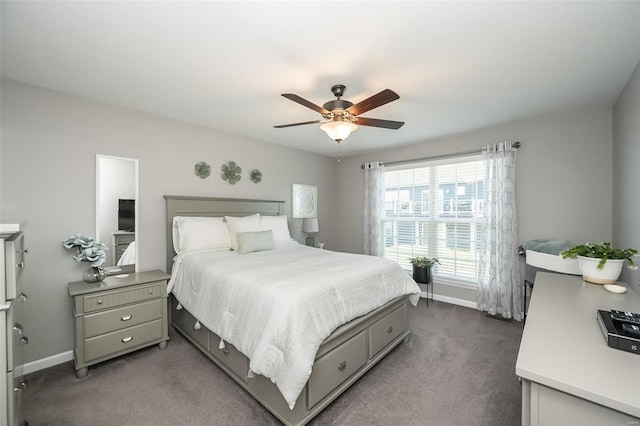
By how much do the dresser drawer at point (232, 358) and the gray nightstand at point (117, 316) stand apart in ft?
2.31

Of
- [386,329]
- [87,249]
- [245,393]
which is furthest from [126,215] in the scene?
[386,329]

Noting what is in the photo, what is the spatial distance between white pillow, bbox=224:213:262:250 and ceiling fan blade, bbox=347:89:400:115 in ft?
6.53

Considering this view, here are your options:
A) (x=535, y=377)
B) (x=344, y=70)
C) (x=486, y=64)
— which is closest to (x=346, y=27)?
(x=344, y=70)

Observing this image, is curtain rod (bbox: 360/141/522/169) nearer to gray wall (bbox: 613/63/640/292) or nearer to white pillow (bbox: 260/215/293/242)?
gray wall (bbox: 613/63/640/292)

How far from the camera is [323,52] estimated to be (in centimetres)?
183

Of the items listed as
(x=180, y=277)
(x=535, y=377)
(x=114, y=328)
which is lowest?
(x=114, y=328)

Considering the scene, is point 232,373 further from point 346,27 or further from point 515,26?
point 515,26

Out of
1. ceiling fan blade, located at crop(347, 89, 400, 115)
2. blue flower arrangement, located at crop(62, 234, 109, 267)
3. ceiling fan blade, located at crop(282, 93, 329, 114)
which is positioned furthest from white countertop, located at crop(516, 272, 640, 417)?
blue flower arrangement, located at crop(62, 234, 109, 267)

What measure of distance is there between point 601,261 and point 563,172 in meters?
1.97

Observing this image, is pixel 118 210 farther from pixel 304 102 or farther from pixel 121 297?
pixel 304 102

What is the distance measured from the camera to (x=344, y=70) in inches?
81.0

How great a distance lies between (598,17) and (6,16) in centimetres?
345

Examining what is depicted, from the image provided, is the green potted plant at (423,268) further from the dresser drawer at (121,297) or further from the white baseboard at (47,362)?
the white baseboard at (47,362)

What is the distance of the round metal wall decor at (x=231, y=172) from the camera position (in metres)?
3.69
